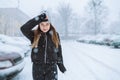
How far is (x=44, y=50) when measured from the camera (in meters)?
3.25

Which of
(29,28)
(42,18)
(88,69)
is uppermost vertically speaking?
(42,18)

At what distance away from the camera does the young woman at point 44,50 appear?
3244 mm

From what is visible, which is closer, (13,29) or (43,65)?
(43,65)

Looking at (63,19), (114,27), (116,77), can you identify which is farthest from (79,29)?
(116,77)

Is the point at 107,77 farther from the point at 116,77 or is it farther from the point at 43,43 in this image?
the point at 43,43

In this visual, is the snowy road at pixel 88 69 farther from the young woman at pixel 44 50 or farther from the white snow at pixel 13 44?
the young woman at pixel 44 50

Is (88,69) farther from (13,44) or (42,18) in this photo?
(42,18)

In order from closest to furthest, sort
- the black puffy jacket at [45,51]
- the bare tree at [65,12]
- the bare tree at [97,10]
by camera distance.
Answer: the black puffy jacket at [45,51]
the bare tree at [97,10]
the bare tree at [65,12]

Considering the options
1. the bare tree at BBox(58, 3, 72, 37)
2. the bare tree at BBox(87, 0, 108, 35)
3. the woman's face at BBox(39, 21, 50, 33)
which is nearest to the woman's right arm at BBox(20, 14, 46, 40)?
the woman's face at BBox(39, 21, 50, 33)

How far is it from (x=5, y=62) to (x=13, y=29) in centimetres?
5694

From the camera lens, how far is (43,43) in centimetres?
328

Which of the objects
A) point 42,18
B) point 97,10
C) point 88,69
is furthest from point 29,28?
point 97,10

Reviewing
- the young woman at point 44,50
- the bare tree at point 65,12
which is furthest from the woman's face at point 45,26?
the bare tree at point 65,12

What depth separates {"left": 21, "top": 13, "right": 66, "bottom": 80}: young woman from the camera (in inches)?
128
